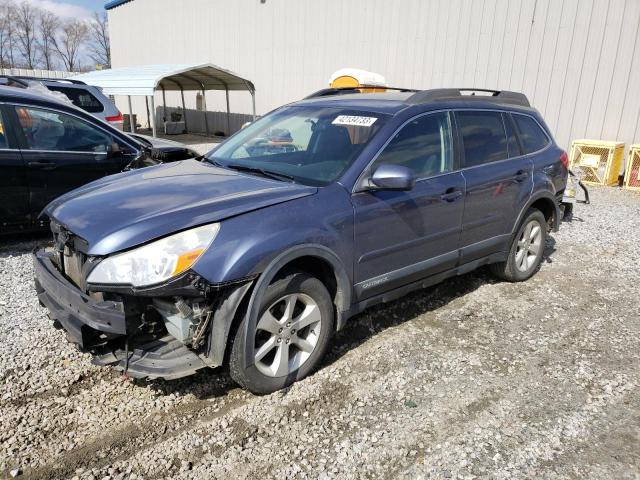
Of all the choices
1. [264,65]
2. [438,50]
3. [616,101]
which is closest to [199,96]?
[264,65]

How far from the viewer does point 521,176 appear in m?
4.67

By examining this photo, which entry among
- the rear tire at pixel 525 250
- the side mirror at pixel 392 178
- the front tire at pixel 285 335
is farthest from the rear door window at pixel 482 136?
the front tire at pixel 285 335

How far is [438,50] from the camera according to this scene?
506 inches

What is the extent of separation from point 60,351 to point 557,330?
3838 millimetres

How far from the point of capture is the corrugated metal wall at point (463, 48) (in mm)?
10453

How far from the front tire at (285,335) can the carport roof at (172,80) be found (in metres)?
13.4

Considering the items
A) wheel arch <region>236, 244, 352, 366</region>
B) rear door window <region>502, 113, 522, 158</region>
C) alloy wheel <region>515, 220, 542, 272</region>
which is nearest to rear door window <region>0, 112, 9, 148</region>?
wheel arch <region>236, 244, 352, 366</region>

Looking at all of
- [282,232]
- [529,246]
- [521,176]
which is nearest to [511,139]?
[521,176]

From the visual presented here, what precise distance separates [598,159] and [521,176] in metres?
7.18

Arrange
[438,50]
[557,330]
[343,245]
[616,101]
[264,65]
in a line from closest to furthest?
[343,245], [557,330], [616,101], [438,50], [264,65]

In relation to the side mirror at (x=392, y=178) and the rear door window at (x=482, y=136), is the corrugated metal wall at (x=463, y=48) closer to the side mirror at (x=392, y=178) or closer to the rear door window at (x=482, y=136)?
the rear door window at (x=482, y=136)

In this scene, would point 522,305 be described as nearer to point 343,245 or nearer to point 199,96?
point 343,245

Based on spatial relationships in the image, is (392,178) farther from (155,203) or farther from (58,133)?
(58,133)

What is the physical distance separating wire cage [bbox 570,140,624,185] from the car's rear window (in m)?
10.2
